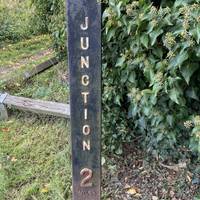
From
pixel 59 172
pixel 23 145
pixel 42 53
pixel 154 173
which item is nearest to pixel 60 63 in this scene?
pixel 42 53

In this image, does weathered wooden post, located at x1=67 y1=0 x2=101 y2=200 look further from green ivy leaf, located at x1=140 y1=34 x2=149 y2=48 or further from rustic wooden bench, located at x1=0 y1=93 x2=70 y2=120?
rustic wooden bench, located at x1=0 y1=93 x2=70 y2=120

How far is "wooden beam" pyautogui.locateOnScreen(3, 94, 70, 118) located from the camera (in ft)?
12.7

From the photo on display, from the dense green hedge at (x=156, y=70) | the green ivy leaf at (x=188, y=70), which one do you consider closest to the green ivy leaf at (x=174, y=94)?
the dense green hedge at (x=156, y=70)

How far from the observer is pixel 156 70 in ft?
6.53

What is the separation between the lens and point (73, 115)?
2176 mm

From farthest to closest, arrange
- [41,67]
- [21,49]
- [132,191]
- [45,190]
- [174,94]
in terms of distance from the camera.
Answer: [21,49], [41,67], [45,190], [132,191], [174,94]

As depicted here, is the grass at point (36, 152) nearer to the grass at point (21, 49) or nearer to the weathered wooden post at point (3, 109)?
the weathered wooden post at point (3, 109)

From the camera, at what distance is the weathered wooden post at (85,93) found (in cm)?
195

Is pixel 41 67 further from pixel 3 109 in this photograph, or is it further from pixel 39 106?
pixel 39 106

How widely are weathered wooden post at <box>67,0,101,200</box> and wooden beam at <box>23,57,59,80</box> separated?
116 inches

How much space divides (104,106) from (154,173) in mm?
729

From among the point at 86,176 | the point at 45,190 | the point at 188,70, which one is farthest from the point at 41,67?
the point at 188,70

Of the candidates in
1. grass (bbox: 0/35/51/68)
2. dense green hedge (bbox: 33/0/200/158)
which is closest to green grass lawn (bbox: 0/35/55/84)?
grass (bbox: 0/35/51/68)

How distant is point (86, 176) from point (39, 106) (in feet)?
5.86
